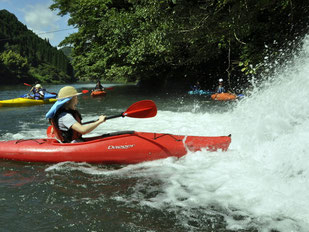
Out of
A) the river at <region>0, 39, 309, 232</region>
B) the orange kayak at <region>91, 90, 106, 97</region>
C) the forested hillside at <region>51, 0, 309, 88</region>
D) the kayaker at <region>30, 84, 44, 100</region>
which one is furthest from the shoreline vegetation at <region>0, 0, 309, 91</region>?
the kayaker at <region>30, 84, 44, 100</region>

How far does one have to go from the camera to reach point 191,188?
12.2ft

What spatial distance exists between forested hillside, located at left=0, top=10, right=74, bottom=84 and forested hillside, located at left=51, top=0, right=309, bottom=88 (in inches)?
2228

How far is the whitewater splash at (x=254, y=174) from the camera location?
2.97 meters

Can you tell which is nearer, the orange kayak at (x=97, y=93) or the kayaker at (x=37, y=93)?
the kayaker at (x=37, y=93)

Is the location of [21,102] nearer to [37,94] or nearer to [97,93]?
[37,94]

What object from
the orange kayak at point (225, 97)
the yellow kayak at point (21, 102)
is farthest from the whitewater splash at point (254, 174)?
the yellow kayak at point (21, 102)

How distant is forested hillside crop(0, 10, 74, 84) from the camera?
72938 mm

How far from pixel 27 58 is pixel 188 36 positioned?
327ft

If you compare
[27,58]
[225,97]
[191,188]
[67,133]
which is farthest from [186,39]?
[27,58]

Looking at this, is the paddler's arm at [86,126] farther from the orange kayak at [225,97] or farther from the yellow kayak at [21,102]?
the yellow kayak at [21,102]

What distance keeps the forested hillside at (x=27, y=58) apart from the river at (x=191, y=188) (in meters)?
70.0

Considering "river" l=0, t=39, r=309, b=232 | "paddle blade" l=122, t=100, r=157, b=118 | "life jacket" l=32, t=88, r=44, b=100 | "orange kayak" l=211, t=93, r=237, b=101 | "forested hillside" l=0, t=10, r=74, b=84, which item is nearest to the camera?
"river" l=0, t=39, r=309, b=232

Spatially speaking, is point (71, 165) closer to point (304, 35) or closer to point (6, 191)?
point (6, 191)

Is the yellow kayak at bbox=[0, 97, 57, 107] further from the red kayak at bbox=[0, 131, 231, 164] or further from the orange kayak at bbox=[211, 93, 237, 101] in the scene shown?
the red kayak at bbox=[0, 131, 231, 164]
